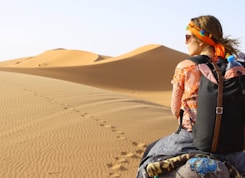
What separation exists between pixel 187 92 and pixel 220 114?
0.33m

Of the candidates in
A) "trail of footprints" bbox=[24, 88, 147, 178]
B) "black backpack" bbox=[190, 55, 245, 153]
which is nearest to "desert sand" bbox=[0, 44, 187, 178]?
"trail of footprints" bbox=[24, 88, 147, 178]

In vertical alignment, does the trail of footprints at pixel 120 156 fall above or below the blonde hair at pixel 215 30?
below

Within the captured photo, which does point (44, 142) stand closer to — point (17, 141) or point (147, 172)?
point (17, 141)

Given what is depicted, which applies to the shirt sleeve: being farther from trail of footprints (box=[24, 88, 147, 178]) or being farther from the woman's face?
trail of footprints (box=[24, 88, 147, 178])

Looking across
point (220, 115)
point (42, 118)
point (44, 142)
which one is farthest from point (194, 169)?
point (42, 118)

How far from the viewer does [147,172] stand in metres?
3.04

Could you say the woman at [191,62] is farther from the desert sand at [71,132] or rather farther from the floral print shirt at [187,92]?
the desert sand at [71,132]

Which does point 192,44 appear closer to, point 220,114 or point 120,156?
point 220,114

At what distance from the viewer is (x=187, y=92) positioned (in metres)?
3.00

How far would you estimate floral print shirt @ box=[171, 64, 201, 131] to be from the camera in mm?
2941

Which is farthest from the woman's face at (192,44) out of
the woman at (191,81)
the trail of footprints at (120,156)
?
the trail of footprints at (120,156)

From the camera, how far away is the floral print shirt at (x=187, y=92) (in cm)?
294

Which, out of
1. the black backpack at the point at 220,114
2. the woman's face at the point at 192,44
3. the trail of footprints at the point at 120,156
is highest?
the woman's face at the point at 192,44

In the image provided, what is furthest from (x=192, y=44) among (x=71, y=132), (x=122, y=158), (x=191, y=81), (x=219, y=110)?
(x=71, y=132)
